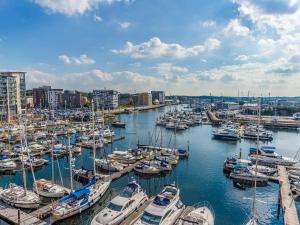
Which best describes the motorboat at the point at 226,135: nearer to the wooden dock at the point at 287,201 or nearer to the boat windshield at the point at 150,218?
the wooden dock at the point at 287,201

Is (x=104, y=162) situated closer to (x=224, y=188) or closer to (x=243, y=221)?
(x=224, y=188)

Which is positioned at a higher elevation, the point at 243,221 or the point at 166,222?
the point at 166,222

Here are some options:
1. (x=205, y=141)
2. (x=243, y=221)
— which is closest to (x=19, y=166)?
(x=243, y=221)

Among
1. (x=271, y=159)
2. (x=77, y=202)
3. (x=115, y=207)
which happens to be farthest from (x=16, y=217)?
(x=271, y=159)

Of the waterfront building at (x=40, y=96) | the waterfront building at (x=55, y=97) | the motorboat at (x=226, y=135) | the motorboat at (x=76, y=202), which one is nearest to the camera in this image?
the motorboat at (x=76, y=202)

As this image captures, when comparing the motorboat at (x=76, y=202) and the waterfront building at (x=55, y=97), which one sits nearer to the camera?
the motorboat at (x=76, y=202)

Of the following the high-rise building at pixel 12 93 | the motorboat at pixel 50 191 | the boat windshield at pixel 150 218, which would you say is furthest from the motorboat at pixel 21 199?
the high-rise building at pixel 12 93

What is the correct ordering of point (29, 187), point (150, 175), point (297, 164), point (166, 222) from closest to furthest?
1. point (166, 222)
2. point (29, 187)
3. point (150, 175)
4. point (297, 164)
